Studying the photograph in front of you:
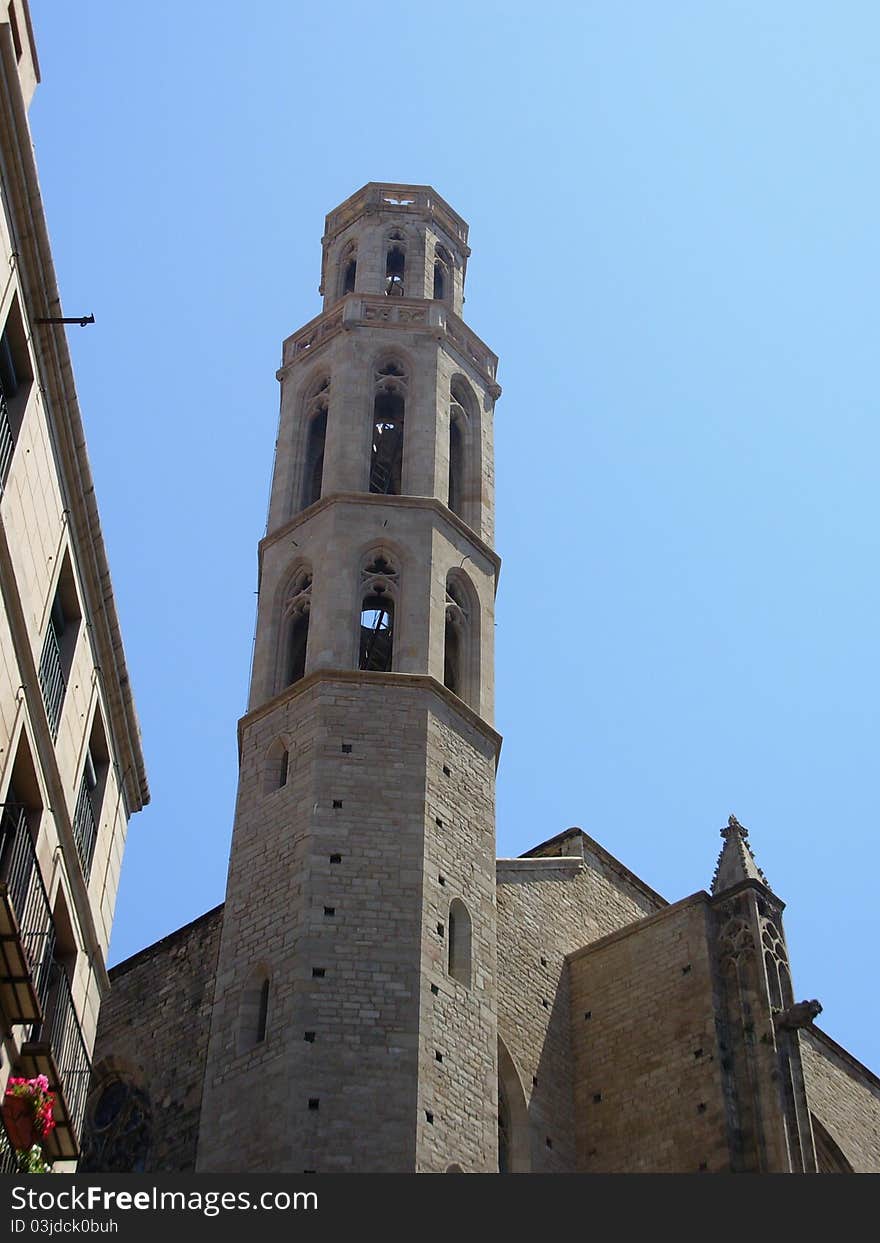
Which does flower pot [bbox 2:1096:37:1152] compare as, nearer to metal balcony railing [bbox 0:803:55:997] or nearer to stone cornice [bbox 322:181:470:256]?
metal balcony railing [bbox 0:803:55:997]

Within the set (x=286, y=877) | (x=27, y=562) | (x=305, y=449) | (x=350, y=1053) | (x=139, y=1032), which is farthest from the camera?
(x=305, y=449)

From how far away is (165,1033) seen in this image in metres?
23.2

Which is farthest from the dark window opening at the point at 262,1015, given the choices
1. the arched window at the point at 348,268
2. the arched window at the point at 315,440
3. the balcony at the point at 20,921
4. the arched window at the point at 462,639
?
the arched window at the point at 348,268

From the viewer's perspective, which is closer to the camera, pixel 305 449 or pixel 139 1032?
pixel 139 1032

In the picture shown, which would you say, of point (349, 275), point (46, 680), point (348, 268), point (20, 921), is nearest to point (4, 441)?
point (46, 680)

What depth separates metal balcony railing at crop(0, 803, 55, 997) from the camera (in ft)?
38.6

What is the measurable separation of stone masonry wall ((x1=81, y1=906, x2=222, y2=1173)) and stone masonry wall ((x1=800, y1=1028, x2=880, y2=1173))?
8974mm

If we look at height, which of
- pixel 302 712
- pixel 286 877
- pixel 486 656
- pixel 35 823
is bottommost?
pixel 35 823

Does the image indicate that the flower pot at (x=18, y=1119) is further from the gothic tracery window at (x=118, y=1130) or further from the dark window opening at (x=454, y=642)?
the dark window opening at (x=454, y=642)

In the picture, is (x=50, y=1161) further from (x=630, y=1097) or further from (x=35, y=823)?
(x=630, y=1097)

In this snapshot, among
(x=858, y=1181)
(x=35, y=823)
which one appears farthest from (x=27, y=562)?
(x=858, y=1181)

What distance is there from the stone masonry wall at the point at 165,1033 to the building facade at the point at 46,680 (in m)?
7.68

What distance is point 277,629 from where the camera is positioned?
2380 cm

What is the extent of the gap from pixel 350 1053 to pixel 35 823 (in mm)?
6710
